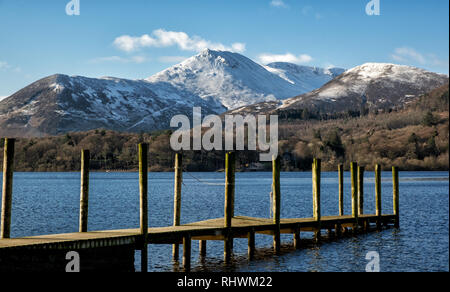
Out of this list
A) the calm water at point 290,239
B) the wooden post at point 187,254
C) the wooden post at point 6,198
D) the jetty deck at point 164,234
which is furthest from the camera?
the calm water at point 290,239

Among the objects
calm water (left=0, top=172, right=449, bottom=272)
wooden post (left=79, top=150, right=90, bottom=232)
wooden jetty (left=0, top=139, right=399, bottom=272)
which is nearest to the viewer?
wooden jetty (left=0, top=139, right=399, bottom=272)

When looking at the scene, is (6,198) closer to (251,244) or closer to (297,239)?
(251,244)

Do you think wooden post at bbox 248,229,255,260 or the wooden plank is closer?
the wooden plank

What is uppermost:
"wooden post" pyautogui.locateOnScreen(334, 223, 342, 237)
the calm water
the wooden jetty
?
the wooden jetty

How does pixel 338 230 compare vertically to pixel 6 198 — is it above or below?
below

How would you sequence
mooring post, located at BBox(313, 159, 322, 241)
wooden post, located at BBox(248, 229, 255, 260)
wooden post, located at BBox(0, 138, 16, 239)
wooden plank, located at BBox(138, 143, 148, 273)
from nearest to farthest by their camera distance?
wooden post, located at BBox(0, 138, 16, 239)
wooden plank, located at BBox(138, 143, 148, 273)
wooden post, located at BBox(248, 229, 255, 260)
mooring post, located at BBox(313, 159, 322, 241)

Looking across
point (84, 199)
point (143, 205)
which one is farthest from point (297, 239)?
point (84, 199)

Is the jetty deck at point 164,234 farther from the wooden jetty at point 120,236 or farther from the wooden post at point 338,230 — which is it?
the wooden post at point 338,230

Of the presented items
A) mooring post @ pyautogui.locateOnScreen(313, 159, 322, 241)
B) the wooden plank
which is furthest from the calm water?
the wooden plank

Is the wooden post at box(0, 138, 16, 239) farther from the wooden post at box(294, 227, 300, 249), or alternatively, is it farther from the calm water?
the wooden post at box(294, 227, 300, 249)

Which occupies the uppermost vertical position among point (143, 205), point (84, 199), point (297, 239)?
point (84, 199)

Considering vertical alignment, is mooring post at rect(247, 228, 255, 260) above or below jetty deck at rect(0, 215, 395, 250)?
below

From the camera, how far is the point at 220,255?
30359 millimetres

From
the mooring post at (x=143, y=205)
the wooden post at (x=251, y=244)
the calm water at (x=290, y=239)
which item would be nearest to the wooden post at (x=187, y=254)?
the calm water at (x=290, y=239)
